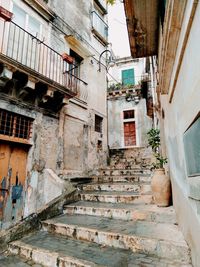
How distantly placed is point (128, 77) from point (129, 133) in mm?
7232

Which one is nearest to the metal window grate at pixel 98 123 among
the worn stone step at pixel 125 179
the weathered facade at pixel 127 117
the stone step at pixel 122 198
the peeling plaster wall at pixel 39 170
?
the worn stone step at pixel 125 179

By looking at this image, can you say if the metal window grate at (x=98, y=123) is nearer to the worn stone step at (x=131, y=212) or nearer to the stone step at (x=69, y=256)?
the worn stone step at (x=131, y=212)

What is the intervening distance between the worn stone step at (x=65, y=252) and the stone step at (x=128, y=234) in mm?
109

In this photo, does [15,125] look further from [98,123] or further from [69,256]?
[98,123]

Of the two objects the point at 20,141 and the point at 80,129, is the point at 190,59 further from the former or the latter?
the point at 80,129

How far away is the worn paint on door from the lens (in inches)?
208

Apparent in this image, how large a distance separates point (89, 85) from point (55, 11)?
3.30m

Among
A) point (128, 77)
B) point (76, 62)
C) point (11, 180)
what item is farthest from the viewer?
point (128, 77)

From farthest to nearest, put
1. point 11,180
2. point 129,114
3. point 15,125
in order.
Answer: point 129,114
point 15,125
point 11,180

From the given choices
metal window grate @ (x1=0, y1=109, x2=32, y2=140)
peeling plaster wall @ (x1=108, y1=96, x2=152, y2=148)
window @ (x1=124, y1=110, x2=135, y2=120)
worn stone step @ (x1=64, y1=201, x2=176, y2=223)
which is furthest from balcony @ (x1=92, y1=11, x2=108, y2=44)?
worn stone step @ (x1=64, y1=201, x2=176, y2=223)

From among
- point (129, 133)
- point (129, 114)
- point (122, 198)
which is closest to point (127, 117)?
point (129, 114)

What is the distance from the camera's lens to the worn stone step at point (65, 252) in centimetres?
235

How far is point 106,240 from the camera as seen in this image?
2.88 metres

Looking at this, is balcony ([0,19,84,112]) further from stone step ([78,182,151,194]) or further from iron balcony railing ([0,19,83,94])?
stone step ([78,182,151,194])
